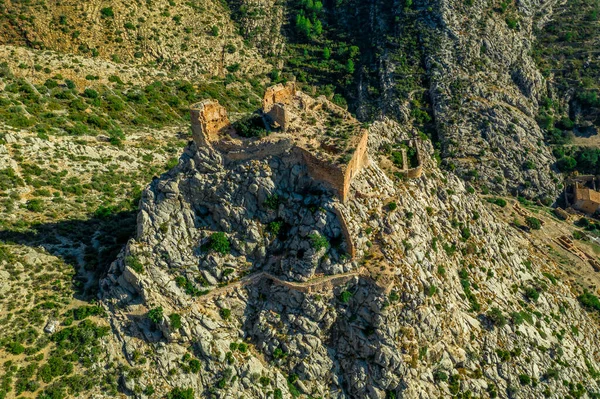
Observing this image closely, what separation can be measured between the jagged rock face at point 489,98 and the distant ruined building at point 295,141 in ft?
215

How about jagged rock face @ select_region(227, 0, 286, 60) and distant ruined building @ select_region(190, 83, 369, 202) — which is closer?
distant ruined building @ select_region(190, 83, 369, 202)

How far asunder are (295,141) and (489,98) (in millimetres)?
86621

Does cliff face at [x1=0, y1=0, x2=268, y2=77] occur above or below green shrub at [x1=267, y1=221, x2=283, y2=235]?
above

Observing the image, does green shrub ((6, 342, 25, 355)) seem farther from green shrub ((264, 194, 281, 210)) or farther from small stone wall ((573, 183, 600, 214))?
small stone wall ((573, 183, 600, 214))

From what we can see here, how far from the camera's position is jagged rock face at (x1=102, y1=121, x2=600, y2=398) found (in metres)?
54.8

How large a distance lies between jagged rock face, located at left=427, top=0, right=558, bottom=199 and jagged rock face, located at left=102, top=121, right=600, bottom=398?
212ft

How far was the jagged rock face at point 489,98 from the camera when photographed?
378 ft

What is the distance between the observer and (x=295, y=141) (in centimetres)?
5659

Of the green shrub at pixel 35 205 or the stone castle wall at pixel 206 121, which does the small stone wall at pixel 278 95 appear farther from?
the green shrub at pixel 35 205

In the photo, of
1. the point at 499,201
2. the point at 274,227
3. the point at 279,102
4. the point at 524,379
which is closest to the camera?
the point at 274,227

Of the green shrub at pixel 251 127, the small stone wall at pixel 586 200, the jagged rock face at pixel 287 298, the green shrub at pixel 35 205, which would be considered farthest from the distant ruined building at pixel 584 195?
the green shrub at pixel 35 205

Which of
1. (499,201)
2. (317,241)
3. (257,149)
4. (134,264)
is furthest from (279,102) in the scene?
(499,201)

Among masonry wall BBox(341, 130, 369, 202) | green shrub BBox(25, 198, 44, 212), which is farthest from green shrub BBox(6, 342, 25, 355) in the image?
masonry wall BBox(341, 130, 369, 202)

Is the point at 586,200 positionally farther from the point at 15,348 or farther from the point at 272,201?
the point at 15,348
